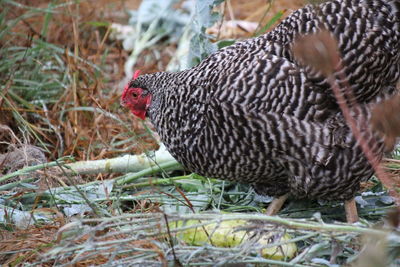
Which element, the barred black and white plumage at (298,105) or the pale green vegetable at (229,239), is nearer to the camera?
the pale green vegetable at (229,239)

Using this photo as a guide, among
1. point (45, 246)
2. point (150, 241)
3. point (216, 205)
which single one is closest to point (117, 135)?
point (216, 205)

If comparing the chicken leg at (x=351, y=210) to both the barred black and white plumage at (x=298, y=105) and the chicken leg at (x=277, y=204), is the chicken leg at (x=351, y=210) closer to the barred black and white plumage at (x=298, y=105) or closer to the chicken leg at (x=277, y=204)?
the barred black and white plumage at (x=298, y=105)

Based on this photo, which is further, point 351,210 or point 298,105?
point 351,210

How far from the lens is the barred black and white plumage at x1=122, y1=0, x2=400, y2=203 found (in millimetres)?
2479

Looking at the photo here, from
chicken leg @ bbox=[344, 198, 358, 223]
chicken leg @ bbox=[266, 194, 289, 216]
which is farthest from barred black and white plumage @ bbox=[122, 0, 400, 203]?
chicken leg @ bbox=[266, 194, 289, 216]

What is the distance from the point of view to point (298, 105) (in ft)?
8.14

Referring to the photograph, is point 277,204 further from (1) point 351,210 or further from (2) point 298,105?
(2) point 298,105

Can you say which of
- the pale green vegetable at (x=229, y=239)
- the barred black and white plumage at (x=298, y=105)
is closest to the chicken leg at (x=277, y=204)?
the barred black and white plumage at (x=298, y=105)

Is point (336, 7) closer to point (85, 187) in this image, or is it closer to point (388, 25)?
point (388, 25)

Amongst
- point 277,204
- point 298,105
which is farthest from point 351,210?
point 298,105

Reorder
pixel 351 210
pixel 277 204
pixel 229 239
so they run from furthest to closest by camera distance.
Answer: pixel 277 204
pixel 351 210
pixel 229 239

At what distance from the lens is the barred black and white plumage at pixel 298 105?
248 cm

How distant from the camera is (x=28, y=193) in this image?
3.06 m

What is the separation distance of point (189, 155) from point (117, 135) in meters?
1.09
